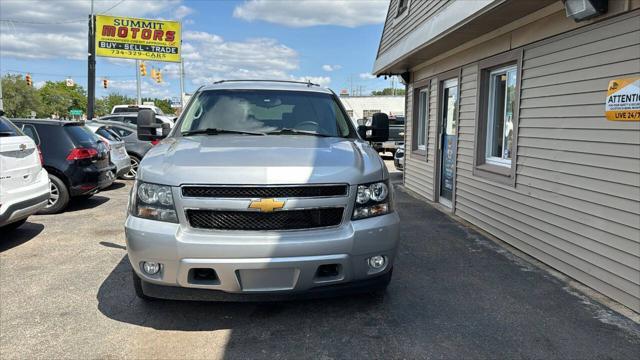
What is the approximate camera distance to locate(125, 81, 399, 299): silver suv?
9.54 ft

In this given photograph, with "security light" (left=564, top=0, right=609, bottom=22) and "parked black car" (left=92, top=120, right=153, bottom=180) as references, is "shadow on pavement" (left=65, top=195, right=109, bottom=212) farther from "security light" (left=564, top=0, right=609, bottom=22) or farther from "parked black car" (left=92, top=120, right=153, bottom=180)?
"security light" (left=564, top=0, right=609, bottom=22)

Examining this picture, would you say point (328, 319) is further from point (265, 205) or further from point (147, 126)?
point (147, 126)

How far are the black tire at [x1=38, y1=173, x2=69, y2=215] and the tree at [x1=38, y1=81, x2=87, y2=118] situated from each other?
78.5 m

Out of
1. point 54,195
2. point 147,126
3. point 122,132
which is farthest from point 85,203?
point 147,126

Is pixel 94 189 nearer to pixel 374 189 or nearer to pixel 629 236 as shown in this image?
pixel 374 189

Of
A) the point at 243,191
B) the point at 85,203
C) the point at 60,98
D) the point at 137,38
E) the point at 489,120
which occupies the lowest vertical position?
the point at 85,203

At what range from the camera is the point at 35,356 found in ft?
9.63

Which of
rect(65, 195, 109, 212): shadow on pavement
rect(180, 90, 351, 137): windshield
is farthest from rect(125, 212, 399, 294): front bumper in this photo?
rect(65, 195, 109, 212): shadow on pavement

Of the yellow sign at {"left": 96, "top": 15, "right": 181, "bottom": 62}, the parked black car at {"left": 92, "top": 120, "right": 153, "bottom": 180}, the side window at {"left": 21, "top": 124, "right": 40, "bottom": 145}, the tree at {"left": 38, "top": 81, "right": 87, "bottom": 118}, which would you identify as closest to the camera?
the side window at {"left": 21, "top": 124, "right": 40, "bottom": 145}

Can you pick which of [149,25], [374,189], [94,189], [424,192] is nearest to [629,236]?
[374,189]

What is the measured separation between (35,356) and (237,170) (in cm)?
177

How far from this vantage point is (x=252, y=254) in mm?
2881

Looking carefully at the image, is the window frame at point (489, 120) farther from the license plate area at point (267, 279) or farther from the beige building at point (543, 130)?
the license plate area at point (267, 279)

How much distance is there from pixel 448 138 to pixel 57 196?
672 centimetres
